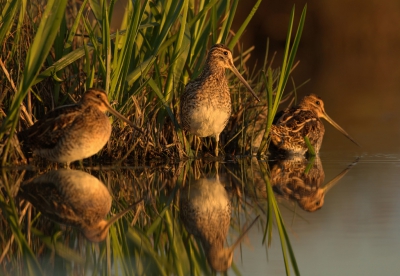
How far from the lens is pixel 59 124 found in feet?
22.5

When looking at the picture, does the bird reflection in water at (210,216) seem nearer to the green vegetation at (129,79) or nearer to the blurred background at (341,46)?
the green vegetation at (129,79)

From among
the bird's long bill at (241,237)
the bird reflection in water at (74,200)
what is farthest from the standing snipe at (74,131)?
the bird's long bill at (241,237)

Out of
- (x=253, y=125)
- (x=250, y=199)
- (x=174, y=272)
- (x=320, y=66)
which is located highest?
(x=174, y=272)

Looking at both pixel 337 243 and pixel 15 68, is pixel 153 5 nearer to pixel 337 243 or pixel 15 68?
pixel 15 68

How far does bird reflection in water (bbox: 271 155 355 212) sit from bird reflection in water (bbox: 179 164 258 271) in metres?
0.46

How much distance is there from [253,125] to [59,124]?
209 cm

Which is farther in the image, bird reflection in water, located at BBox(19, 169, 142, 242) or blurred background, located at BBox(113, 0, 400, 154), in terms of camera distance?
blurred background, located at BBox(113, 0, 400, 154)

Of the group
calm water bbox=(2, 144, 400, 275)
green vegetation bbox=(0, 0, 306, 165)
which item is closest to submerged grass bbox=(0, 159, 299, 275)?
calm water bbox=(2, 144, 400, 275)

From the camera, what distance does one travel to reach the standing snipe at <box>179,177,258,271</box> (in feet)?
13.4

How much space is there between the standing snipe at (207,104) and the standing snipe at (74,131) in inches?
32.1

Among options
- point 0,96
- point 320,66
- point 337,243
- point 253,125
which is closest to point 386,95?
point 320,66

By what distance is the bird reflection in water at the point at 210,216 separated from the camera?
4089 mm

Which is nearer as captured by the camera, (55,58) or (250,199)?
(250,199)

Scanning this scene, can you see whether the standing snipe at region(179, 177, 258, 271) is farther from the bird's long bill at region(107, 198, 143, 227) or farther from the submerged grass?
the bird's long bill at region(107, 198, 143, 227)
